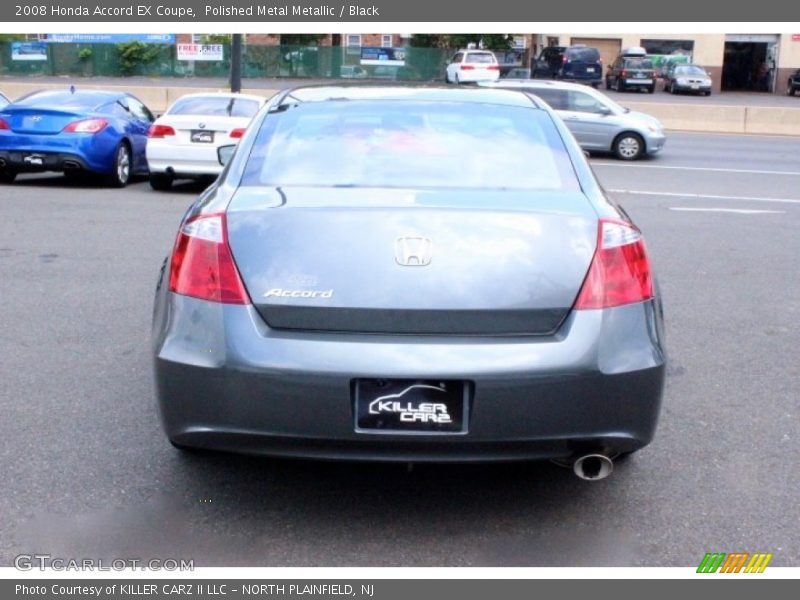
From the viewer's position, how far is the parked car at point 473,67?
137ft

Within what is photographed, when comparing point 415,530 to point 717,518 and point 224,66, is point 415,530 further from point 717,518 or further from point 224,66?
point 224,66

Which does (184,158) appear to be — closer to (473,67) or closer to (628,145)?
(628,145)

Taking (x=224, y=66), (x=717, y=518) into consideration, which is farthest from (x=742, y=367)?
(x=224, y=66)

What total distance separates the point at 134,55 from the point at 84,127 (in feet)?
123

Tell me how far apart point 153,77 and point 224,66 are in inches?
134

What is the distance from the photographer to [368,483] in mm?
4324

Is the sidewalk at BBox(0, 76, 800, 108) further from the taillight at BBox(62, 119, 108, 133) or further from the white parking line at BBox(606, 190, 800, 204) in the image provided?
the taillight at BBox(62, 119, 108, 133)

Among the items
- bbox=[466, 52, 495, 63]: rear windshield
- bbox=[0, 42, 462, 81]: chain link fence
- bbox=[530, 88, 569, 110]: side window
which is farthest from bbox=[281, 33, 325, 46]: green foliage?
bbox=[530, 88, 569, 110]: side window

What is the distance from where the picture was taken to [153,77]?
4938cm

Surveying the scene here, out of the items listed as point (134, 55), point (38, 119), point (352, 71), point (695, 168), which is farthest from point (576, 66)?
point (38, 119)

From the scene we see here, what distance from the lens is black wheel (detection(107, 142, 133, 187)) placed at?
1400 centimetres

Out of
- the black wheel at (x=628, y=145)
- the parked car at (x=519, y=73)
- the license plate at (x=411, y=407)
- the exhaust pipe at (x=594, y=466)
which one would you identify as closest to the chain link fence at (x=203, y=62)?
the parked car at (x=519, y=73)

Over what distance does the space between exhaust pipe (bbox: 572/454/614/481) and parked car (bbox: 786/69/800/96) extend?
51241mm

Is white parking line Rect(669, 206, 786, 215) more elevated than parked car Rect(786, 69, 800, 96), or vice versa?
parked car Rect(786, 69, 800, 96)
